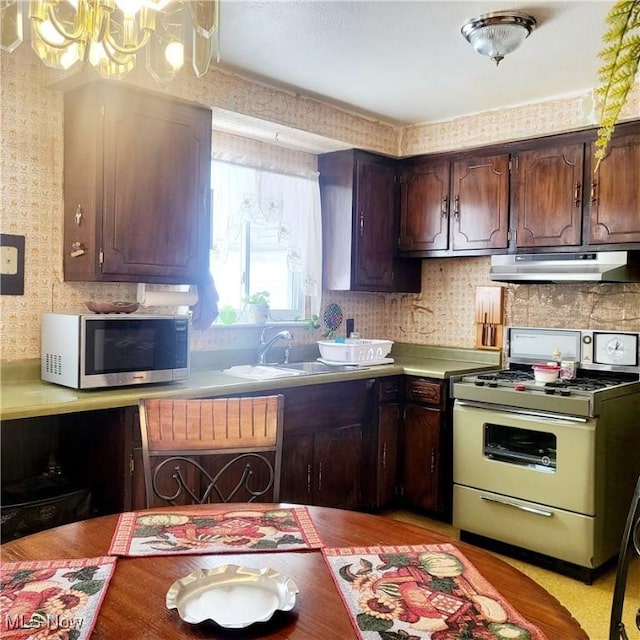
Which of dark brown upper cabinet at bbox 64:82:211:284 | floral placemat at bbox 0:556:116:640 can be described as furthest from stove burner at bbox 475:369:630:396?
floral placemat at bbox 0:556:116:640

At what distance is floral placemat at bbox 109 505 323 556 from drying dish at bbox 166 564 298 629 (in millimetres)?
161

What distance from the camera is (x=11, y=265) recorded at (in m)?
2.65

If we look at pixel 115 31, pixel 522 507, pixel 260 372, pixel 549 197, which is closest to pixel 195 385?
pixel 260 372

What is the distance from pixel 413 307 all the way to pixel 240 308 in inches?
50.5

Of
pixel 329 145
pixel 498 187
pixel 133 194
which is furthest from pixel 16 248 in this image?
pixel 498 187

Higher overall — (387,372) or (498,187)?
(498,187)

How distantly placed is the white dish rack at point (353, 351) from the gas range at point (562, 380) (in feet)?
1.64

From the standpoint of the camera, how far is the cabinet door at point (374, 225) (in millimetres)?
3852

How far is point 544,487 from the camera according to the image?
2980mm

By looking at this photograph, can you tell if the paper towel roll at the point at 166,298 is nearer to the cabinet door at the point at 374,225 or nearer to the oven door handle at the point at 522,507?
the cabinet door at the point at 374,225

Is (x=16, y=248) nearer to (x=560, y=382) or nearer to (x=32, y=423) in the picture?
(x=32, y=423)

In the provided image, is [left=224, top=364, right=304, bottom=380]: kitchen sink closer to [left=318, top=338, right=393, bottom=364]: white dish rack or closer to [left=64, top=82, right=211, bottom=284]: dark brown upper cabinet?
[left=318, top=338, right=393, bottom=364]: white dish rack

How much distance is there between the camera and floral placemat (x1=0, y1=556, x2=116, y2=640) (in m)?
1.00

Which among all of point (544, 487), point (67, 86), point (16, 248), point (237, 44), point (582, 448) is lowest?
point (544, 487)
